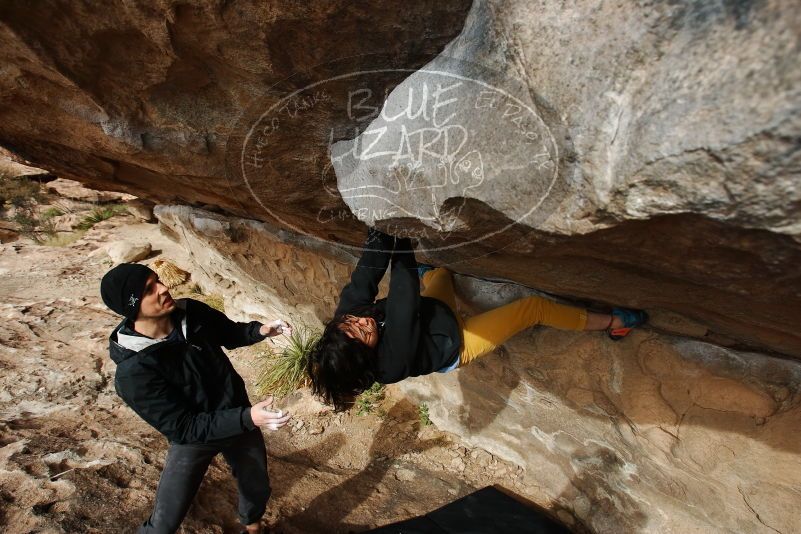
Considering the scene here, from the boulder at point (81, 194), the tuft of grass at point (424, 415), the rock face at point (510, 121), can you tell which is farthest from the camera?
the boulder at point (81, 194)

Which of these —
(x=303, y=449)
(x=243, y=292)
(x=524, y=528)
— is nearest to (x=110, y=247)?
(x=243, y=292)

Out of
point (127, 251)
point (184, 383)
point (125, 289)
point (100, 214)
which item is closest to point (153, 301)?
point (125, 289)

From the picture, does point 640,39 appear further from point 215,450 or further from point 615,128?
point 215,450

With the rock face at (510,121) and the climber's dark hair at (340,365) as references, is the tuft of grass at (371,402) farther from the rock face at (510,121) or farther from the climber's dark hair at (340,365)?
the rock face at (510,121)

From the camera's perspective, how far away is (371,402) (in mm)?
4145

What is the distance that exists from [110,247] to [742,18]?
300 inches

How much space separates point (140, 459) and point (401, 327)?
2149 mm

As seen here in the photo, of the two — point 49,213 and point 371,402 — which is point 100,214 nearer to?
point 49,213

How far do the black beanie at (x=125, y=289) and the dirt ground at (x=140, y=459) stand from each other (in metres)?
1.39

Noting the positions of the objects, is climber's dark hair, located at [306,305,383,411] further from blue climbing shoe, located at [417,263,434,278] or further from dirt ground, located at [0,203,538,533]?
dirt ground, located at [0,203,538,533]

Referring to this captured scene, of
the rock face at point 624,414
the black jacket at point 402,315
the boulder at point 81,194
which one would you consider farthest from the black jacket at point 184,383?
the boulder at point 81,194

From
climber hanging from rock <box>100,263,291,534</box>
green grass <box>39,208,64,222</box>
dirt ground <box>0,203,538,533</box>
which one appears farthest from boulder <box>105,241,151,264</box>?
climber hanging from rock <box>100,263,291,534</box>

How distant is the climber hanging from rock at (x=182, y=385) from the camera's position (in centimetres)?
195

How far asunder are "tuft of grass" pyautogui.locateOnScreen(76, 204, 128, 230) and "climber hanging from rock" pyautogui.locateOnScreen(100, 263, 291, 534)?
7061mm
